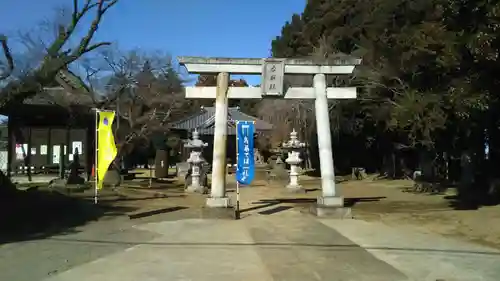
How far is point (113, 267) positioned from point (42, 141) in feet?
78.9

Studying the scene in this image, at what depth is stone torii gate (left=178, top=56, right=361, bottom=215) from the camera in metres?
14.4

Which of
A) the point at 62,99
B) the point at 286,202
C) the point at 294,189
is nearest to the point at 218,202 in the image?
the point at 286,202

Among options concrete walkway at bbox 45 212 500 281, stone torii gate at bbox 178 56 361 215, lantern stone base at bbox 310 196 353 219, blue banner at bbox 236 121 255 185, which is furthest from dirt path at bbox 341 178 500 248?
blue banner at bbox 236 121 255 185

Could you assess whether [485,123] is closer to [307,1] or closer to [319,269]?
[319,269]

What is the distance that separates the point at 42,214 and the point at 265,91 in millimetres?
6871

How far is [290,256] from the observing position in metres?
8.75

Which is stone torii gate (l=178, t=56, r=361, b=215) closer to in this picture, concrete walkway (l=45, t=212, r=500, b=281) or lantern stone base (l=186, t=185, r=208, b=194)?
concrete walkway (l=45, t=212, r=500, b=281)

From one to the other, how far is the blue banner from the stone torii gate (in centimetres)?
45

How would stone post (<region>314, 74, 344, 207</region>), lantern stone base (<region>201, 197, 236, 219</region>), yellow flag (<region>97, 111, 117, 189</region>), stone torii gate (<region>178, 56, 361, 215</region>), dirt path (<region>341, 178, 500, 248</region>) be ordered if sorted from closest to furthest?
dirt path (<region>341, 178, 500, 248</region>), lantern stone base (<region>201, 197, 236, 219</region>), stone torii gate (<region>178, 56, 361, 215</region>), stone post (<region>314, 74, 344, 207</region>), yellow flag (<region>97, 111, 117, 189</region>)

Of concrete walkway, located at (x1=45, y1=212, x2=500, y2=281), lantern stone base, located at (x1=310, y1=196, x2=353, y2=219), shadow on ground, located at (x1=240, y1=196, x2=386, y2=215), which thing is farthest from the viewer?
shadow on ground, located at (x1=240, y1=196, x2=386, y2=215)

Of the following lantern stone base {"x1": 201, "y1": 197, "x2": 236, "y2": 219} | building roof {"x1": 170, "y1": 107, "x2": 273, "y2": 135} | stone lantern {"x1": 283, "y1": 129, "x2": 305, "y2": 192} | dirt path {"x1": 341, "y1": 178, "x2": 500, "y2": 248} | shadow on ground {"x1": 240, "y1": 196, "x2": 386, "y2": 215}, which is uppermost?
building roof {"x1": 170, "y1": 107, "x2": 273, "y2": 135}

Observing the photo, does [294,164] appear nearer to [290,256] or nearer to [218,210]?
[218,210]

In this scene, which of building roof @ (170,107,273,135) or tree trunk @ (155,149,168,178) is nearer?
tree trunk @ (155,149,168,178)

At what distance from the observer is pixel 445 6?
14039 millimetres
